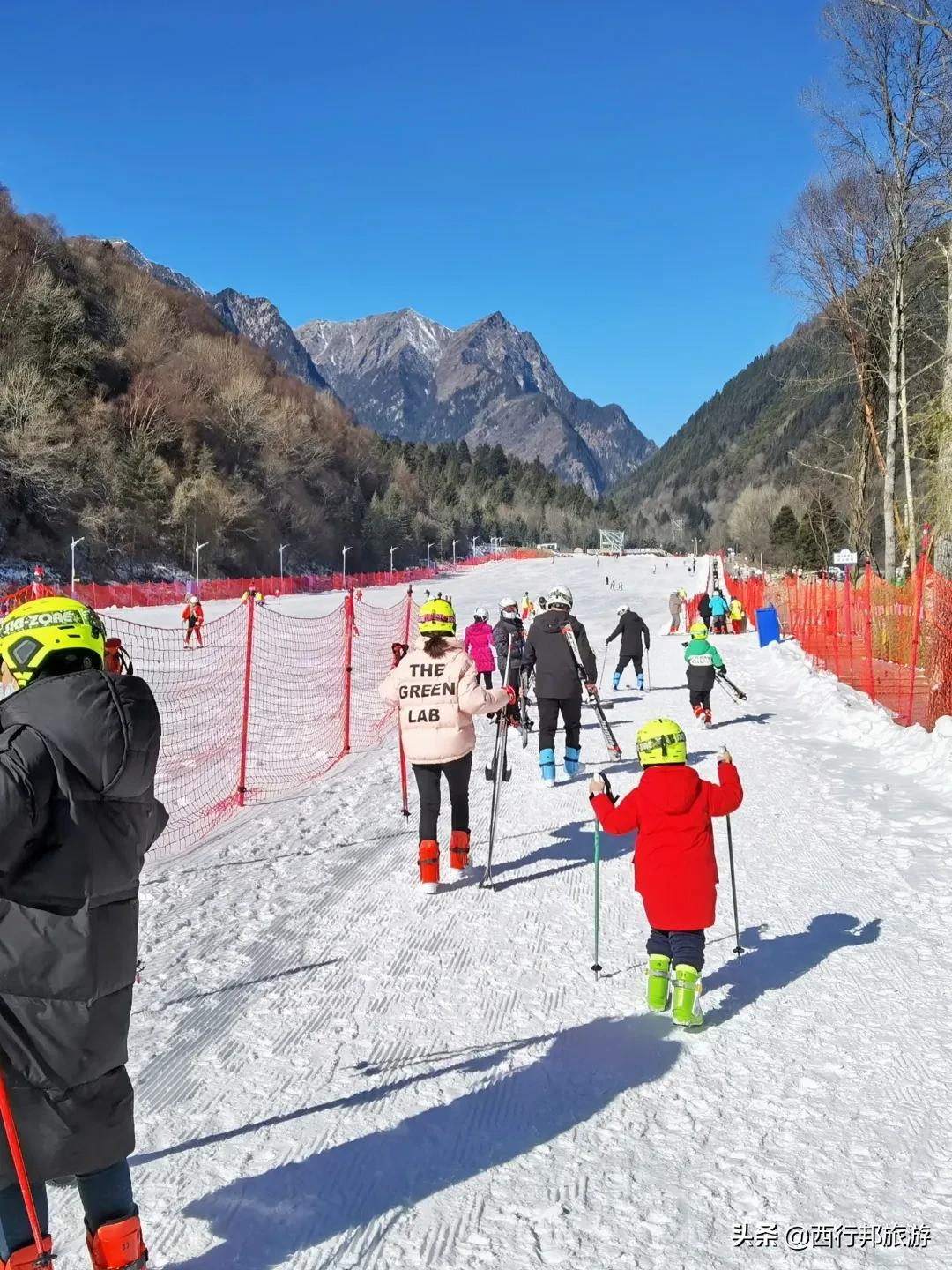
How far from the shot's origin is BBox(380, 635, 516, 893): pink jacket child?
20.1ft

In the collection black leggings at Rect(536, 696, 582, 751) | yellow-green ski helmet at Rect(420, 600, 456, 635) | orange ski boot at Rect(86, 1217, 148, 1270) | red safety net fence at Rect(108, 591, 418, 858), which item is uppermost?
yellow-green ski helmet at Rect(420, 600, 456, 635)

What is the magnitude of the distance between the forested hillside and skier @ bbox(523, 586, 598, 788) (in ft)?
168

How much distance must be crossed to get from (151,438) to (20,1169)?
241ft

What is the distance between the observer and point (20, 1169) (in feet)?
7.46

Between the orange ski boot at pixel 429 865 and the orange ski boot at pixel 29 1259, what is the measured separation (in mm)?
3972

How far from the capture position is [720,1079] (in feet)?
12.8

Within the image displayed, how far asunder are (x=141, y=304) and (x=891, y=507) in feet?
269

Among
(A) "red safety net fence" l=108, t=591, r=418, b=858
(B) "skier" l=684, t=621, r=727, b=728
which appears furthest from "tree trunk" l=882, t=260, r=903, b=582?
(A) "red safety net fence" l=108, t=591, r=418, b=858

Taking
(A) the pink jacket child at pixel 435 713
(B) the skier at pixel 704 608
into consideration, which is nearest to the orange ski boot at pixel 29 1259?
(A) the pink jacket child at pixel 435 713

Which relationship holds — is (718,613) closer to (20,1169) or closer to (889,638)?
(889,638)

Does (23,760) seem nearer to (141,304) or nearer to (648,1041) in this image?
(648,1041)

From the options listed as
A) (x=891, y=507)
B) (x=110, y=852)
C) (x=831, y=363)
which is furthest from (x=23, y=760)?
(x=831, y=363)

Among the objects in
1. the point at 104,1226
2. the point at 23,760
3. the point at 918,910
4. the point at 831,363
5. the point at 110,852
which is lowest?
the point at 918,910

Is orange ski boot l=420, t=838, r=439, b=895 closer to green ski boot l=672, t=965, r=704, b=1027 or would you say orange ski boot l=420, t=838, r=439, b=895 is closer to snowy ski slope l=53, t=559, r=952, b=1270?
snowy ski slope l=53, t=559, r=952, b=1270
